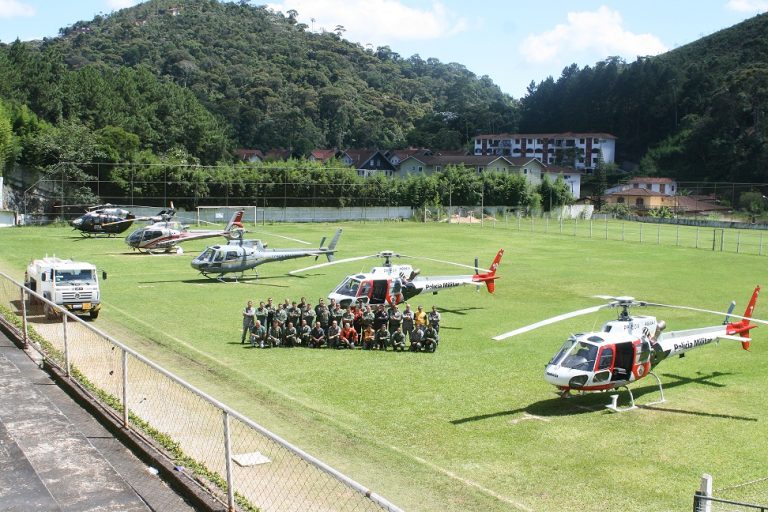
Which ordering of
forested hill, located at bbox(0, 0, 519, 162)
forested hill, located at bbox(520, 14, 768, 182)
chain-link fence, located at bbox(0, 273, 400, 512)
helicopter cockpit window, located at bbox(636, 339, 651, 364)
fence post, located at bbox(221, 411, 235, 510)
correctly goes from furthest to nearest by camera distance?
forested hill, located at bbox(520, 14, 768, 182), forested hill, located at bbox(0, 0, 519, 162), helicopter cockpit window, located at bbox(636, 339, 651, 364), chain-link fence, located at bbox(0, 273, 400, 512), fence post, located at bbox(221, 411, 235, 510)

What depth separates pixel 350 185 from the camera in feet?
281

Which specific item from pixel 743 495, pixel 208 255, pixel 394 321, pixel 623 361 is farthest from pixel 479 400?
pixel 208 255

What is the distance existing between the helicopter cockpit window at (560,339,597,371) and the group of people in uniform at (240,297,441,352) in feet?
19.2

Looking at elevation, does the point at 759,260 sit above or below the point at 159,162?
below

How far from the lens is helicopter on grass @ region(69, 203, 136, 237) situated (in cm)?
5184

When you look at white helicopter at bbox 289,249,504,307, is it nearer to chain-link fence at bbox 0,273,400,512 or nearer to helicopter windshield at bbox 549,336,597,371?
helicopter windshield at bbox 549,336,597,371

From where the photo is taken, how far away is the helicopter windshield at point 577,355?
1661cm

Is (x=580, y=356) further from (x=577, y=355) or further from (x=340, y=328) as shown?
(x=340, y=328)

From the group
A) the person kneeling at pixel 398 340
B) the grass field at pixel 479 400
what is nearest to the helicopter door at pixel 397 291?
the grass field at pixel 479 400

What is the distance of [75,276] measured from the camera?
24906 mm

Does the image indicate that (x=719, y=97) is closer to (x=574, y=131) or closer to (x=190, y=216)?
(x=574, y=131)

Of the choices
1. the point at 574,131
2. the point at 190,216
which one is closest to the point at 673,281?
the point at 190,216

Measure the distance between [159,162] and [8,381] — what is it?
64205 mm

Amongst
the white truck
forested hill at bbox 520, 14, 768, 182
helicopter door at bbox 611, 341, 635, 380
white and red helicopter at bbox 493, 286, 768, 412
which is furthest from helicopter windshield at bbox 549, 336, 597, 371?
forested hill at bbox 520, 14, 768, 182
